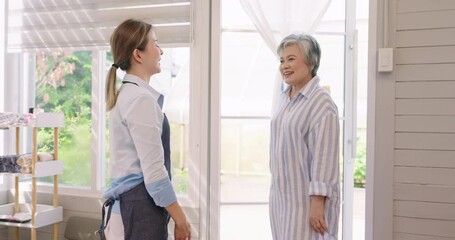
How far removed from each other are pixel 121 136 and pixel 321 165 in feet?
2.53

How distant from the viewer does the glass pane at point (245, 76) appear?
8.62 feet

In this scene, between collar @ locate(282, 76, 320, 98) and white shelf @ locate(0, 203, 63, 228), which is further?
white shelf @ locate(0, 203, 63, 228)

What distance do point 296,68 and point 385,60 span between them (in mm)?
580

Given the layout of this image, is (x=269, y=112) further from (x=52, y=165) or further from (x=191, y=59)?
(x=52, y=165)

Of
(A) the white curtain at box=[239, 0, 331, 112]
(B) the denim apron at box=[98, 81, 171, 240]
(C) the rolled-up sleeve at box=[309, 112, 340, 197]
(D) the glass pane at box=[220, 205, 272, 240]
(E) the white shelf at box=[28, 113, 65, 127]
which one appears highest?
(A) the white curtain at box=[239, 0, 331, 112]

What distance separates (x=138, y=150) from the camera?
151 cm

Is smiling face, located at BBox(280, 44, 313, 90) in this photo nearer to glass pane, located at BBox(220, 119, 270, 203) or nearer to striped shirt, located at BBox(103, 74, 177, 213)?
striped shirt, located at BBox(103, 74, 177, 213)

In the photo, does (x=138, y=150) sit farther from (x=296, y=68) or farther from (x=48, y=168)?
(x=48, y=168)

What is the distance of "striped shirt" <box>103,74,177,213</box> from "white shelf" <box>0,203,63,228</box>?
4.37 ft

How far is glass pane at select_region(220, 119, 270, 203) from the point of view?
8.77 ft

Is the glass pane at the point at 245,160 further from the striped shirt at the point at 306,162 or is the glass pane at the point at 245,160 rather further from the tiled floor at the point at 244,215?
the striped shirt at the point at 306,162

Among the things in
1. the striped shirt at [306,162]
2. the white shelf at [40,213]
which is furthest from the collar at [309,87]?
the white shelf at [40,213]

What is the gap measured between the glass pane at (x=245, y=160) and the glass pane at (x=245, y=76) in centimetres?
8

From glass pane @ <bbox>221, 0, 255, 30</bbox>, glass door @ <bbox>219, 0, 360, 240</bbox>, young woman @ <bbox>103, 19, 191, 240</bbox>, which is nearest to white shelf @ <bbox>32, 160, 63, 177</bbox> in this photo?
glass door @ <bbox>219, 0, 360, 240</bbox>
